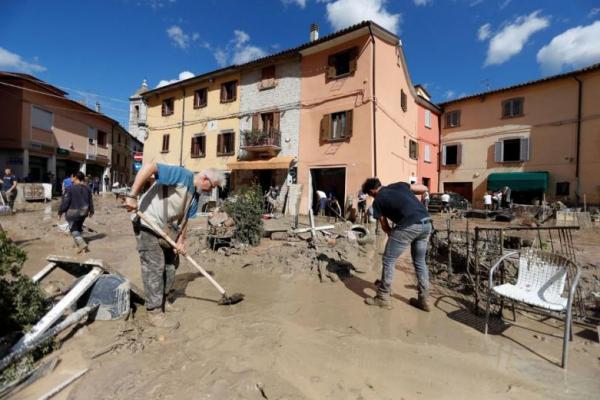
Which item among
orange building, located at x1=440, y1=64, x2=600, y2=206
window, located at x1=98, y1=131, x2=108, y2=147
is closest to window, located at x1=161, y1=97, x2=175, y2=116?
window, located at x1=98, y1=131, x2=108, y2=147

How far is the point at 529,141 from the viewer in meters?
18.8

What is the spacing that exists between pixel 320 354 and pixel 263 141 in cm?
1418

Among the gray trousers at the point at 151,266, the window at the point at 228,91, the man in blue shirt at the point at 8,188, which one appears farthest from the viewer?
the window at the point at 228,91

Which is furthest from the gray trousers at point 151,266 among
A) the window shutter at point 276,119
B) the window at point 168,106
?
the window at point 168,106

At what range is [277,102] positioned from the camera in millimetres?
16516

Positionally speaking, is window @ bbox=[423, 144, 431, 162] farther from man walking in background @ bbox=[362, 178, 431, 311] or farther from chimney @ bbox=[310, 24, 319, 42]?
man walking in background @ bbox=[362, 178, 431, 311]

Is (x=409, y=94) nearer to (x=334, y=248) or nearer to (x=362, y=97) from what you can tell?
(x=362, y=97)

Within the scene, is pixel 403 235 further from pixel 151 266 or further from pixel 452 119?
pixel 452 119

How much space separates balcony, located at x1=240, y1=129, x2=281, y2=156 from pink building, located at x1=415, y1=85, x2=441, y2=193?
10.0 metres

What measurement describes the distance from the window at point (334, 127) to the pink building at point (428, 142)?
8211mm

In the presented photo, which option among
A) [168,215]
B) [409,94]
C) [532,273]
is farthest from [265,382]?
[409,94]

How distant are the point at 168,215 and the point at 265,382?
7.09 feet

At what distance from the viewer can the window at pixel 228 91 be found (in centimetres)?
1817

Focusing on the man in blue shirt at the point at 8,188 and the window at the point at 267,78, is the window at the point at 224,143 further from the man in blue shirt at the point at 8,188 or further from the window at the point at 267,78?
the man in blue shirt at the point at 8,188
